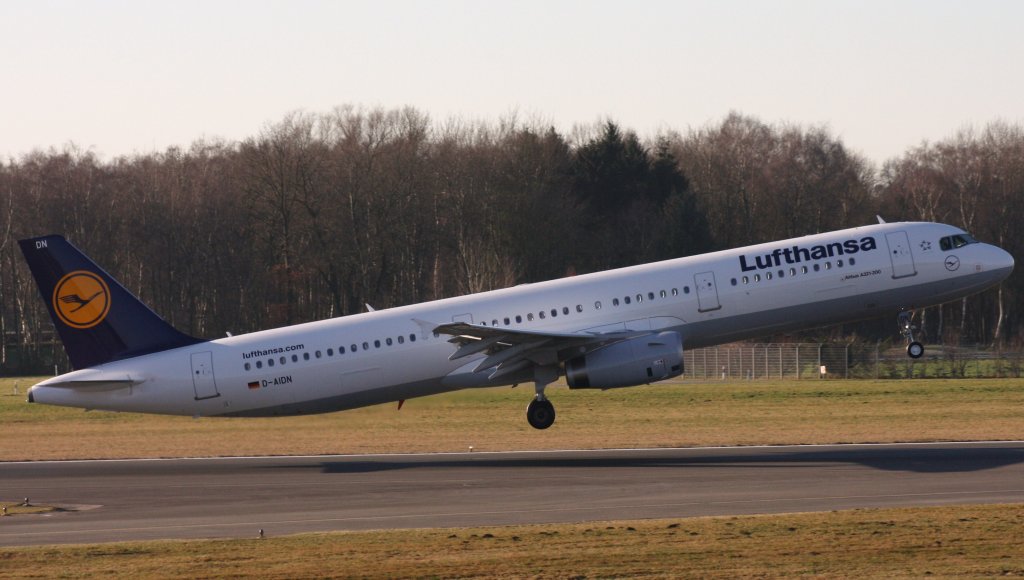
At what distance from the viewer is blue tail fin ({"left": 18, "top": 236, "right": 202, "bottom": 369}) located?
37875mm

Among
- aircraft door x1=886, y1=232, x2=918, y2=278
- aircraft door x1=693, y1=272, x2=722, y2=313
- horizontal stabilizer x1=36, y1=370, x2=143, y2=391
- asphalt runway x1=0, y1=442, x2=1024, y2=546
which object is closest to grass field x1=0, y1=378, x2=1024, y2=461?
asphalt runway x1=0, y1=442, x2=1024, y2=546

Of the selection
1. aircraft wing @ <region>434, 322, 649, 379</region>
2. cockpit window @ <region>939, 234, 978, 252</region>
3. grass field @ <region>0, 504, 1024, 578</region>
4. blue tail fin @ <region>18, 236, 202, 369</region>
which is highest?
blue tail fin @ <region>18, 236, 202, 369</region>

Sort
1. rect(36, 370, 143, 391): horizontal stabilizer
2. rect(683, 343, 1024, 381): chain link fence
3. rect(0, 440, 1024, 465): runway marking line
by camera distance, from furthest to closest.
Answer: rect(683, 343, 1024, 381): chain link fence, rect(0, 440, 1024, 465): runway marking line, rect(36, 370, 143, 391): horizontal stabilizer

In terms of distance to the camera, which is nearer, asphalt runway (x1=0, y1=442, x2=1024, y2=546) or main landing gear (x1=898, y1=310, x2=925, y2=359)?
asphalt runway (x1=0, y1=442, x2=1024, y2=546)

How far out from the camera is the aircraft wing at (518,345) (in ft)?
119

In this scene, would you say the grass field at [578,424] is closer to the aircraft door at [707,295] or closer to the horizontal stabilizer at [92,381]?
the aircraft door at [707,295]

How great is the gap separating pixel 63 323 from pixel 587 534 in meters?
20.0

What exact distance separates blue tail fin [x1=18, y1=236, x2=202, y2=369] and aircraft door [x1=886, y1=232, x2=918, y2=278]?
21.8 meters

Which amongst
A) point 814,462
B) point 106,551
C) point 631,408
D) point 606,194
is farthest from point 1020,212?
point 106,551

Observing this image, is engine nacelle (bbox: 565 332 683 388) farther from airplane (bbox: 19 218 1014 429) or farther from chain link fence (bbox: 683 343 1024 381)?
chain link fence (bbox: 683 343 1024 381)

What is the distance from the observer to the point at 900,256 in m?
38.0

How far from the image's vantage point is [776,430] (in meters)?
44.7

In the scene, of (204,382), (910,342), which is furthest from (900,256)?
(204,382)

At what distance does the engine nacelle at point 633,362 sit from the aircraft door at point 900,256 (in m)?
6.76
